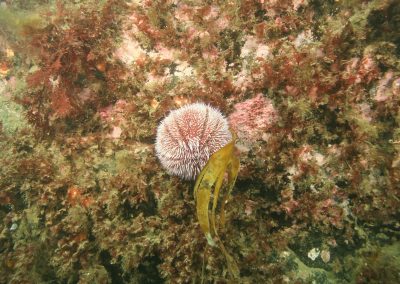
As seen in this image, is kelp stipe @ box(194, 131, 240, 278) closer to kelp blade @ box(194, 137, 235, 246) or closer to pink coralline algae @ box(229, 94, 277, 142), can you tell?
kelp blade @ box(194, 137, 235, 246)

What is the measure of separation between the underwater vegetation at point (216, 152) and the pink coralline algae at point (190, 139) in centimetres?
25

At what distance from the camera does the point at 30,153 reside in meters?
4.33

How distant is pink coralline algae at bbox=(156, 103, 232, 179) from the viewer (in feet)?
10.6

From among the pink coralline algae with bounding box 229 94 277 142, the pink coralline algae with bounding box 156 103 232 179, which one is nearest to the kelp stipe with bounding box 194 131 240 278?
the pink coralline algae with bounding box 156 103 232 179

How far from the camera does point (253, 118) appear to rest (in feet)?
12.1

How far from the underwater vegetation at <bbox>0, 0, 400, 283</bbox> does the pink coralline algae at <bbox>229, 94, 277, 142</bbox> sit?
0.02 m

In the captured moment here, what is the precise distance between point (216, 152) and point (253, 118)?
98 cm

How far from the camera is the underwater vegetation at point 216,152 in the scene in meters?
3.17

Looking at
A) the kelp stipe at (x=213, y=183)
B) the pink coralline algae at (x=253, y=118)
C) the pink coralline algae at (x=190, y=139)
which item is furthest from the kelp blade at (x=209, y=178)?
the pink coralline algae at (x=253, y=118)

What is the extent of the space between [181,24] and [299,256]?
11.7ft

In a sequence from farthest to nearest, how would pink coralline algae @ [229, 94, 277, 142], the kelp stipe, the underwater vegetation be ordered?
pink coralline algae @ [229, 94, 277, 142] → the underwater vegetation → the kelp stipe

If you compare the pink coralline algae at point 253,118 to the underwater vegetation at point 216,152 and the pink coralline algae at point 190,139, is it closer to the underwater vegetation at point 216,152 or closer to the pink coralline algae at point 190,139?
the underwater vegetation at point 216,152

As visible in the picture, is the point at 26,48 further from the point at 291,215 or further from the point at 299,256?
the point at 299,256

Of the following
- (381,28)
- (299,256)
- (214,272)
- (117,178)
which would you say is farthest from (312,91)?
(117,178)
